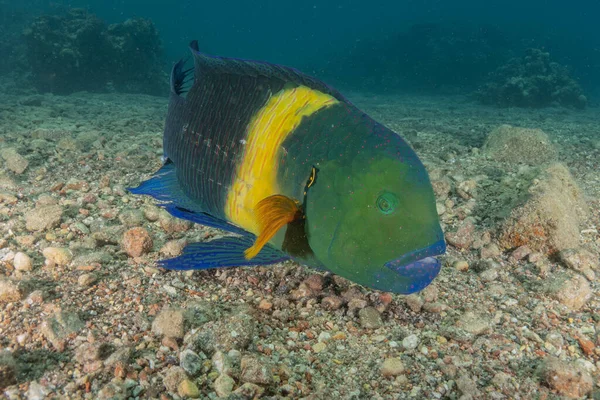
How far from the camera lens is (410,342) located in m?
2.17

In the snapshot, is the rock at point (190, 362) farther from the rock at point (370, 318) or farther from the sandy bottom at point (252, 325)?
the rock at point (370, 318)

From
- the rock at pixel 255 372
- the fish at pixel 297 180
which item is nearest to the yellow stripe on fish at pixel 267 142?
the fish at pixel 297 180

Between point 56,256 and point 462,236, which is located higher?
point 462,236

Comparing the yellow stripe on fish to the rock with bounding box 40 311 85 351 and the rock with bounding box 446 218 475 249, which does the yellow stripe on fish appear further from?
the rock with bounding box 446 218 475 249

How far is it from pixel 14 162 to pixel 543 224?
5432 millimetres

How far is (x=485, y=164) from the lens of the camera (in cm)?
539

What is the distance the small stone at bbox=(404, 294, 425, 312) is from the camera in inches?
96.6

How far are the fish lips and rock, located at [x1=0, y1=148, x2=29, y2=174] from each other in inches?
183

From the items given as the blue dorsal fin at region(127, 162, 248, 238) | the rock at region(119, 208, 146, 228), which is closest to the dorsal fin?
the blue dorsal fin at region(127, 162, 248, 238)

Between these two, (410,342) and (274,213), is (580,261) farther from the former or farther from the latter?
(274,213)

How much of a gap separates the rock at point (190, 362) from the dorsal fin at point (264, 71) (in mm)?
1394

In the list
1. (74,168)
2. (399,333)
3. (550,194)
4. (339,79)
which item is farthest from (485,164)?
(339,79)

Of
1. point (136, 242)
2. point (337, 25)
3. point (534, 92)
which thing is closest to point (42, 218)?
point (136, 242)

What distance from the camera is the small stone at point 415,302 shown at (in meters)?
2.45
